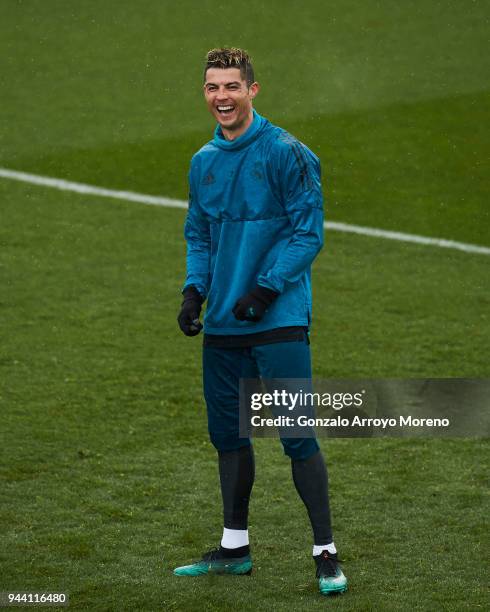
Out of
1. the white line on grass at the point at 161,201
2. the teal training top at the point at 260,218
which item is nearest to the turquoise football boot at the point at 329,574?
the teal training top at the point at 260,218

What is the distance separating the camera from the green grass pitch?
16.9ft

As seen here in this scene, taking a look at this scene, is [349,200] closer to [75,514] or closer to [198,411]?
[198,411]

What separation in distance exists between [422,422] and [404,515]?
141 centimetres

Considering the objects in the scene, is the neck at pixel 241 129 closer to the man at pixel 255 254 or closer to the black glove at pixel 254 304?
the man at pixel 255 254

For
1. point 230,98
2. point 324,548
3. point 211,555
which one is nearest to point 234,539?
point 211,555

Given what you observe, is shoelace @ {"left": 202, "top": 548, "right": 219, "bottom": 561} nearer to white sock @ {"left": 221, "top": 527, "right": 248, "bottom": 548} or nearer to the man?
white sock @ {"left": 221, "top": 527, "right": 248, "bottom": 548}

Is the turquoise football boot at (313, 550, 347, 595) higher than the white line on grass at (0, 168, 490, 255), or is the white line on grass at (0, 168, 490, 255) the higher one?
the white line on grass at (0, 168, 490, 255)

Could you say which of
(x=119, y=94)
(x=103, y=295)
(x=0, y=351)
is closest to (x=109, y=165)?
(x=119, y=94)

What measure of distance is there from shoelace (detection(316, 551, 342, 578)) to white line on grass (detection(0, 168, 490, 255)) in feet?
19.6

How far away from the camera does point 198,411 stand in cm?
704

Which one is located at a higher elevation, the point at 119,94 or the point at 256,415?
the point at 119,94

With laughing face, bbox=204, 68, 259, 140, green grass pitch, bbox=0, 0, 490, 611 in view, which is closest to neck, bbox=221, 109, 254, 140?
laughing face, bbox=204, 68, 259, 140

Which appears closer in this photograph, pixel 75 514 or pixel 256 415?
pixel 256 415

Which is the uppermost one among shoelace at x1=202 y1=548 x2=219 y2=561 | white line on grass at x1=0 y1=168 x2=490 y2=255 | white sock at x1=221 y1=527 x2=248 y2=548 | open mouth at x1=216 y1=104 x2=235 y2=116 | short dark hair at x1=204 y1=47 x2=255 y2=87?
white line on grass at x1=0 y1=168 x2=490 y2=255
